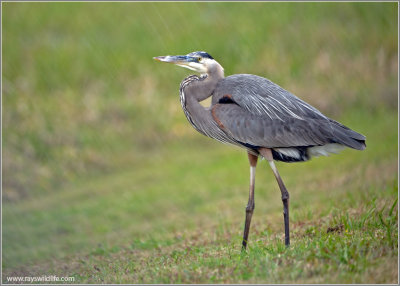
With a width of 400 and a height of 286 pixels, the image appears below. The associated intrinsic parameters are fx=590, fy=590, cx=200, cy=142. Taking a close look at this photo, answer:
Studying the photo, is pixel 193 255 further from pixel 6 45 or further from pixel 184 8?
pixel 184 8

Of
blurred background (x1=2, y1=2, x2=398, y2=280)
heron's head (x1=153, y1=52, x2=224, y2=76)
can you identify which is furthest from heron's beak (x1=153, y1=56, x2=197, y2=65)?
blurred background (x1=2, y1=2, x2=398, y2=280)

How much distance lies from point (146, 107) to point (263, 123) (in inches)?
355

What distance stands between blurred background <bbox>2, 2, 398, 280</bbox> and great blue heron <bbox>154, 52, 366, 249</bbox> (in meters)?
2.07

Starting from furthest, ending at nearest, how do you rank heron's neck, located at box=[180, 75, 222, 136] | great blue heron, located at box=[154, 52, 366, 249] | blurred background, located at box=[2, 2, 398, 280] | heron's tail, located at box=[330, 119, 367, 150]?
1. blurred background, located at box=[2, 2, 398, 280]
2. heron's neck, located at box=[180, 75, 222, 136]
3. great blue heron, located at box=[154, 52, 366, 249]
4. heron's tail, located at box=[330, 119, 367, 150]

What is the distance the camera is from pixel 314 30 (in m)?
17.7

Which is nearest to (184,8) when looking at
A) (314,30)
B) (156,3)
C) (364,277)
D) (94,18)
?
(156,3)

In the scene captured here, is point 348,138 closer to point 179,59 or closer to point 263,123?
point 263,123

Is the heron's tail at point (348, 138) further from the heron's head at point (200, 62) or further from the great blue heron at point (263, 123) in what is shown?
the heron's head at point (200, 62)

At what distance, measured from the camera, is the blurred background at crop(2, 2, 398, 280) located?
9969 millimetres

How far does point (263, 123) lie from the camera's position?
5871mm

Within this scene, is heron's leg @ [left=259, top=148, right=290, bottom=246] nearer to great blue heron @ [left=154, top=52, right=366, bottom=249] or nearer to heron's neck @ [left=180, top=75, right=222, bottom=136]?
great blue heron @ [left=154, top=52, right=366, bottom=249]

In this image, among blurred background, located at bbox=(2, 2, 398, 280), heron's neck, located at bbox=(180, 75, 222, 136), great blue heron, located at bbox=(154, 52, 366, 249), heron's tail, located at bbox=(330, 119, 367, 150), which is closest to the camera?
heron's tail, located at bbox=(330, 119, 367, 150)

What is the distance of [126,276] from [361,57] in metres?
13.0

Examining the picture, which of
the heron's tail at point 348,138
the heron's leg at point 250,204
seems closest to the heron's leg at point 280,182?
the heron's leg at point 250,204
